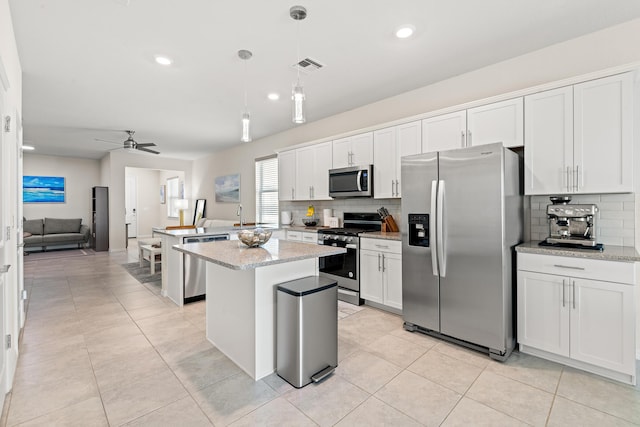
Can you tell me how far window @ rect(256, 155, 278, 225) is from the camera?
6.25 meters

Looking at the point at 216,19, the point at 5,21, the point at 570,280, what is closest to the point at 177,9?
the point at 216,19

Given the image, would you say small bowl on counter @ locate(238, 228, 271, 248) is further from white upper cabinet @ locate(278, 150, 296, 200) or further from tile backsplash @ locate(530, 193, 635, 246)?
tile backsplash @ locate(530, 193, 635, 246)

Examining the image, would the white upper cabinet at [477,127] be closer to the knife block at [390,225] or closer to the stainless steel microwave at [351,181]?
the stainless steel microwave at [351,181]

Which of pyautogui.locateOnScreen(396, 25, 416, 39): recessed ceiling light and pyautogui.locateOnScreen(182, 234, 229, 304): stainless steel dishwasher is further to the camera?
pyautogui.locateOnScreen(182, 234, 229, 304): stainless steel dishwasher

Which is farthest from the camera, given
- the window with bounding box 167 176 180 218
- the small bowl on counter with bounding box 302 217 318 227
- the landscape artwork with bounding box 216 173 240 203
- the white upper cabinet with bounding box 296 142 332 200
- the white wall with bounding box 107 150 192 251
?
the window with bounding box 167 176 180 218

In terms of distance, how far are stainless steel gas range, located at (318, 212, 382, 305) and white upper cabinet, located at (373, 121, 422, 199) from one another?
1.68ft

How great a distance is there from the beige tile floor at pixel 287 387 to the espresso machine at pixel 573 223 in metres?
0.97

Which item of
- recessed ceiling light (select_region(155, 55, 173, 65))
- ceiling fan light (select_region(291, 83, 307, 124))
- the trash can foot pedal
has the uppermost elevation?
recessed ceiling light (select_region(155, 55, 173, 65))

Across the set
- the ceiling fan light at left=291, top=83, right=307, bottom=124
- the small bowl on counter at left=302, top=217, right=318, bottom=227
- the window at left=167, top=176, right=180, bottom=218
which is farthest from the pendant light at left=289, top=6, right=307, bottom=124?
the window at left=167, top=176, right=180, bottom=218

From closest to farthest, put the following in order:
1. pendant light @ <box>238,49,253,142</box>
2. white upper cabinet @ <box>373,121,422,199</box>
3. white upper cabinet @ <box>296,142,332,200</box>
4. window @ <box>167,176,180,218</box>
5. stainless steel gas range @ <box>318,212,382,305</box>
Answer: pendant light @ <box>238,49,253,142</box> → white upper cabinet @ <box>373,121,422,199</box> → stainless steel gas range @ <box>318,212,382,305</box> → white upper cabinet @ <box>296,142,332,200</box> → window @ <box>167,176,180,218</box>

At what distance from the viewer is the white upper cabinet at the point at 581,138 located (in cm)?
227

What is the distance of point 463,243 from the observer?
264cm

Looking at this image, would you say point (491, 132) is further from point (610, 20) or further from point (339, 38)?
point (339, 38)

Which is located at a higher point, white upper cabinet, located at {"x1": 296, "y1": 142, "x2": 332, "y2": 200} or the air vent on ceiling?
the air vent on ceiling
